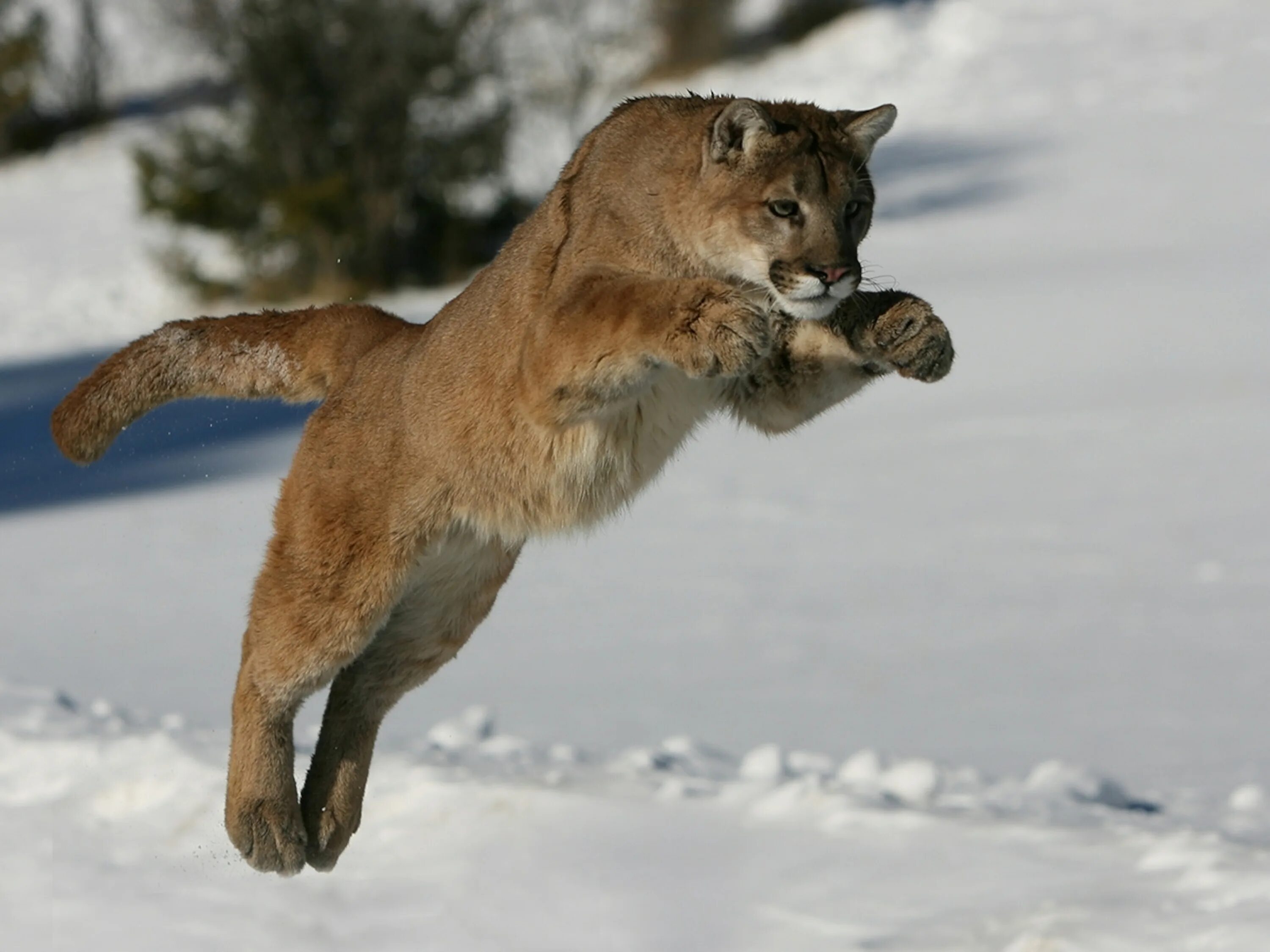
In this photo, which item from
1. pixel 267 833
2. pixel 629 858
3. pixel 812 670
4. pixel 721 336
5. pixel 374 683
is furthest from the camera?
pixel 812 670

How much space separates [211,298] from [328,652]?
58.2ft

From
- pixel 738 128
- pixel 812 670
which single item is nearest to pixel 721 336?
pixel 738 128

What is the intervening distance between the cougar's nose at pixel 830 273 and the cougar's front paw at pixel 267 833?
2587 millimetres

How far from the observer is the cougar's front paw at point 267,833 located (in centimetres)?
580

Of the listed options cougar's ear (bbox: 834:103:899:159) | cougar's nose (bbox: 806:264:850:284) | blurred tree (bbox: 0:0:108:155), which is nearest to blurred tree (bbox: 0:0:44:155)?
blurred tree (bbox: 0:0:108:155)

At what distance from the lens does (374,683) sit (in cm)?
612

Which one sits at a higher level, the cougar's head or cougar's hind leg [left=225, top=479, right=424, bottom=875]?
the cougar's head

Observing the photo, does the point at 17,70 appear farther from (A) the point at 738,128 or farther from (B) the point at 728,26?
(A) the point at 738,128

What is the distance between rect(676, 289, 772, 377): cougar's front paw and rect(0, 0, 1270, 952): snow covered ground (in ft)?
8.77

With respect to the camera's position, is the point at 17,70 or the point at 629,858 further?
the point at 17,70

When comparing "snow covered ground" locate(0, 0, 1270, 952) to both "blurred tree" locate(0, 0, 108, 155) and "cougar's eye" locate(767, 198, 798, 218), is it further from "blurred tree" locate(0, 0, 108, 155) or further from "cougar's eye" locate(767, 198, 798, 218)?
"blurred tree" locate(0, 0, 108, 155)

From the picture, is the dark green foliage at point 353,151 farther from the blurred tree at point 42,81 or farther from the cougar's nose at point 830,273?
the cougar's nose at point 830,273

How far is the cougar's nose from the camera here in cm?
459

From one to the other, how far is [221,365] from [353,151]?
56.5ft
